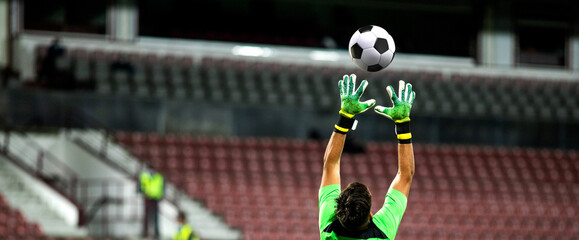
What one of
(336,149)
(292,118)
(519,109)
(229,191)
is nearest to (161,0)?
(292,118)

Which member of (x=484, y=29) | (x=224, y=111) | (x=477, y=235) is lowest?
(x=477, y=235)

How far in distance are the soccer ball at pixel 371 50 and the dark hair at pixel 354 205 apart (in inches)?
74.3

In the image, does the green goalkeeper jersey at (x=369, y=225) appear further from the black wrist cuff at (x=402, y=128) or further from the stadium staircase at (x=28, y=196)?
the stadium staircase at (x=28, y=196)

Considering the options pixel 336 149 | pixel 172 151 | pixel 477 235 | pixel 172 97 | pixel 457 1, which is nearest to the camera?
pixel 336 149

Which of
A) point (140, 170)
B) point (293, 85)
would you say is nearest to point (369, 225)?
point (140, 170)

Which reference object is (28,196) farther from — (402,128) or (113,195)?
(402,128)

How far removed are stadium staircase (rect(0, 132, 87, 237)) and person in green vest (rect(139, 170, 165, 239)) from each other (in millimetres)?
1167

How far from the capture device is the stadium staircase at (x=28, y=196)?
18.3 m

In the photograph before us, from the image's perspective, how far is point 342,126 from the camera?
4.93 metres

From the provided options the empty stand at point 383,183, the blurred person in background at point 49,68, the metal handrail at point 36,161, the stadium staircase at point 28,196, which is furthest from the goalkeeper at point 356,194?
the blurred person in background at point 49,68

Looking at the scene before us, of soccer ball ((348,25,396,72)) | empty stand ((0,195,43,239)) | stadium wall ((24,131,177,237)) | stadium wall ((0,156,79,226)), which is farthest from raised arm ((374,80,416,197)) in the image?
stadium wall ((0,156,79,226))

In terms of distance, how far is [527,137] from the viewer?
26562 millimetres

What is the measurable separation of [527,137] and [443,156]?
3.19 m

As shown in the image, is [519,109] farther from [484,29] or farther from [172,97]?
[172,97]
